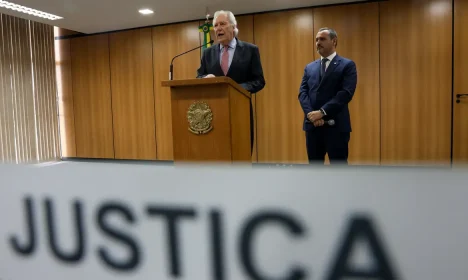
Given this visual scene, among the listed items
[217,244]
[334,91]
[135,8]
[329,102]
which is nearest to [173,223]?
[217,244]

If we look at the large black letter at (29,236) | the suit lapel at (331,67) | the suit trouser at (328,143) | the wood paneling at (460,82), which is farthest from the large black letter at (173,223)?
the wood paneling at (460,82)

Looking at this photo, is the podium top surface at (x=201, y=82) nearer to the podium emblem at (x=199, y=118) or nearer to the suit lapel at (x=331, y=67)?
the podium emblem at (x=199, y=118)

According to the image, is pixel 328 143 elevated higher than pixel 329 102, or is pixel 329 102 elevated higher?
pixel 329 102

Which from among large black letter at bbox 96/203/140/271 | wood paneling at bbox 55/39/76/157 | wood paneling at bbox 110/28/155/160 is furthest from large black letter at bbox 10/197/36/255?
wood paneling at bbox 55/39/76/157

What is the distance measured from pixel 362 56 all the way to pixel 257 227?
14.0 ft

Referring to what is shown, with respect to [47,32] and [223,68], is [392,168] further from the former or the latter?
[47,32]

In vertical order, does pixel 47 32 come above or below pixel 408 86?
above

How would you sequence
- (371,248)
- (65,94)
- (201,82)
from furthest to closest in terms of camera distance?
(65,94) < (201,82) < (371,248)

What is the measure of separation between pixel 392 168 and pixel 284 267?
0.21 meters

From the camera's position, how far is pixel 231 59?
68.2 inches

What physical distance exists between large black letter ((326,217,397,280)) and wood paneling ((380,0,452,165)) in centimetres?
397

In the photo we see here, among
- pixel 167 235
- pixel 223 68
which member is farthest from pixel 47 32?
pixel 167 235

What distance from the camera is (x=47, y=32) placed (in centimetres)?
545

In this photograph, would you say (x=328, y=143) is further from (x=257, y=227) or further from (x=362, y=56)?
(x=362, y=56)
